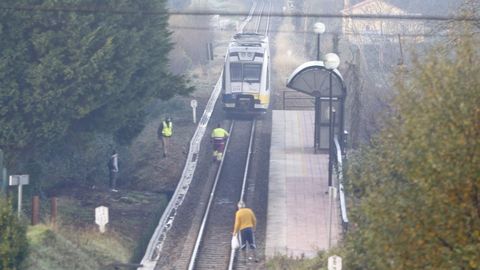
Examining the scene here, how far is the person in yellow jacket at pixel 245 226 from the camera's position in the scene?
1998 cm

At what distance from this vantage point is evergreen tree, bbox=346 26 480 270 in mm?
9664

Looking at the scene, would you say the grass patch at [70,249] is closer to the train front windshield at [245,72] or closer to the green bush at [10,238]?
the green bush at [10,238]

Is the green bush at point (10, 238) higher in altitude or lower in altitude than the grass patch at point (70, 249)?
higher

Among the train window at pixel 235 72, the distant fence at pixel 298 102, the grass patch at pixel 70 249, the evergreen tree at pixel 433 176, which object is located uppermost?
the train window at pixel 235 72

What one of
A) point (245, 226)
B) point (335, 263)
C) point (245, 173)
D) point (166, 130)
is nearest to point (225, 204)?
point (245, 173)

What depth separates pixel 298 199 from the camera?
2677 centimetres

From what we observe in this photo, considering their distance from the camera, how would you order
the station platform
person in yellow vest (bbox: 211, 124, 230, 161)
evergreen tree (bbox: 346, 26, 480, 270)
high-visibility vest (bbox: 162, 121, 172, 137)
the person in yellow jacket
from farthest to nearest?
high-visibility vest (bbox: 162, 121, 172, 137) < person in yellow vest (bbox: 211, 124, 230, 161) < the station platform < the person in yellow jacket < evergreen tree (bbox: 346, 26, 480, 270)

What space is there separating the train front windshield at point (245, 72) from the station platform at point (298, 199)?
2.00 metres

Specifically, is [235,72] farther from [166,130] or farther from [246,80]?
[166,130]

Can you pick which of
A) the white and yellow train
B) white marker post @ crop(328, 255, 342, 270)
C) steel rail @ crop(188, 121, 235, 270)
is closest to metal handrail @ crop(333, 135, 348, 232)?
steel rail @ crop(188, 121, 235, 270)

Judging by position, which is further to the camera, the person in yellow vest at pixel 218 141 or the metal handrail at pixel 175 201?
the person in yellow vest at pixel 218 141

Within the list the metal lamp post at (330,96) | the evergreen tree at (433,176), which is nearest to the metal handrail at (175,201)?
the metal lamp post at (330,96)

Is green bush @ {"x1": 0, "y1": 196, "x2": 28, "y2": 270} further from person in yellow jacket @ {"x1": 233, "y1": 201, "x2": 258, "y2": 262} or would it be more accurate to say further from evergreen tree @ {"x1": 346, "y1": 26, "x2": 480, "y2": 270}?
person in yellow jacket @ {"x1": 233, "y1": 201, "x2": 258, "y2": 262}

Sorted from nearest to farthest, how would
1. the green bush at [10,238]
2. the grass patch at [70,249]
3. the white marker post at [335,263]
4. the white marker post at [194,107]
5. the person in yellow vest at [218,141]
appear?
1. the green bush at [10,238]
2. the white marker post at [335,263]
3. the grass patch at [70,249]
4. the person in yellow vest at [218,141]
5. the white marker post at [194,107]
